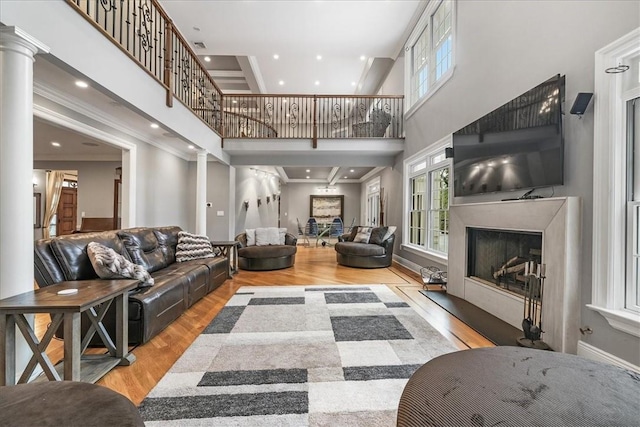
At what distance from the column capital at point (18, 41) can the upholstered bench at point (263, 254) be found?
14.5 feet

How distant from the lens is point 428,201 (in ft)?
18.2

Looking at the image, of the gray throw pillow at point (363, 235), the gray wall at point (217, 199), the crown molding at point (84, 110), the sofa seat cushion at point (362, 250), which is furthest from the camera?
the gray wall at point (217, 199)

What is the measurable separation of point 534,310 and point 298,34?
20.8 ft

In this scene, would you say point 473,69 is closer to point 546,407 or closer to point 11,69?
point 546,407

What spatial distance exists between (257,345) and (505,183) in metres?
2.96

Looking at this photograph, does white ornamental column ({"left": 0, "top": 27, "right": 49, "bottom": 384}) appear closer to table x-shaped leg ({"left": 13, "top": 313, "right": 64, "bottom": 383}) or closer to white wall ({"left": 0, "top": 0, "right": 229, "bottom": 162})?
white wall ({"left": 0, "top": 0, "right": 229, "bottom": 162})

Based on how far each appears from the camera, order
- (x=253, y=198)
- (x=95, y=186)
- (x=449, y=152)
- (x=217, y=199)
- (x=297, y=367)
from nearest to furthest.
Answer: (x=297, y=367)
(x=449, y=152)
(x=95, y=186)
(x=217, y=199)
(x=253, y=198)

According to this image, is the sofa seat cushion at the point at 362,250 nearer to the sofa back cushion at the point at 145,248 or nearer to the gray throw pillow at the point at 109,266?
the sofa back cushion at the point at 145,248

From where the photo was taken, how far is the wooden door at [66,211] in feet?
30.8

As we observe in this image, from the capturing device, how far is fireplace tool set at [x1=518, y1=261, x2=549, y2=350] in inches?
95.0

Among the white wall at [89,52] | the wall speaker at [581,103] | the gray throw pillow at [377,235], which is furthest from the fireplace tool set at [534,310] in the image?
the white wall at [89,52]

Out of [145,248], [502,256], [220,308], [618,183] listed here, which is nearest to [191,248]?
[145,248]

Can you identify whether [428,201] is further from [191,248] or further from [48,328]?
[48,328]

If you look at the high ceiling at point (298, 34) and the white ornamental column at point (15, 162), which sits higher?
the high ceiling at point (298, 34)
